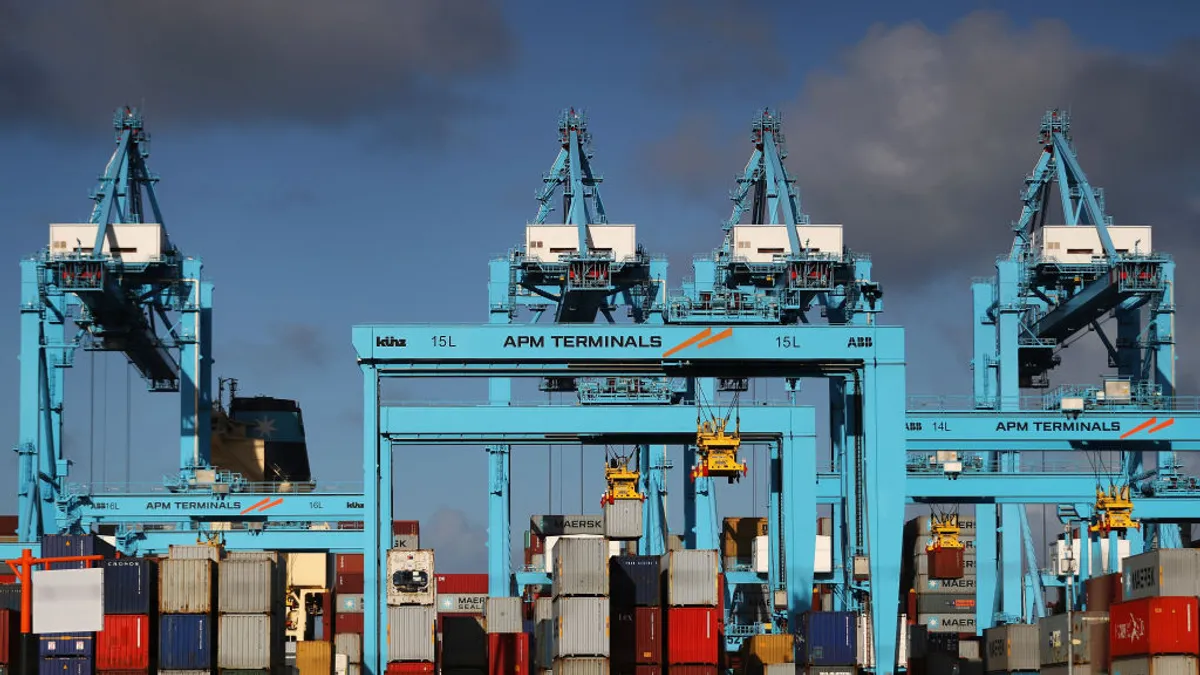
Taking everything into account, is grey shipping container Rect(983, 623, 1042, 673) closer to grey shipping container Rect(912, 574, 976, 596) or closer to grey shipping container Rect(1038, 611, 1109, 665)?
grey shipping container Rect(1038, 611, 1109, 665)

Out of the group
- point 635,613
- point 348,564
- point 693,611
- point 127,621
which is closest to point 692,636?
point 693,611

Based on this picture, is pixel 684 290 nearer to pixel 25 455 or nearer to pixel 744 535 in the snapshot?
pixel 744 535

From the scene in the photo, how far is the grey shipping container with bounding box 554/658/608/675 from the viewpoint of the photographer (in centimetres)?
4622

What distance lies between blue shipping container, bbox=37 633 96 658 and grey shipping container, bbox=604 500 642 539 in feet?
44.2

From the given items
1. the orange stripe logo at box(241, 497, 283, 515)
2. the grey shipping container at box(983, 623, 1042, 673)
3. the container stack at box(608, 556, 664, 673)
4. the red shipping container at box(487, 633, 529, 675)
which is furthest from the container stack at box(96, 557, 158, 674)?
the grey shipping container at box(983, 623, 1042, 673)

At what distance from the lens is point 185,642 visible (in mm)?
46375

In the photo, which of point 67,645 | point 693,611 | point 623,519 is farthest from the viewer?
point 623,519

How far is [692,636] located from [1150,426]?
1677cm

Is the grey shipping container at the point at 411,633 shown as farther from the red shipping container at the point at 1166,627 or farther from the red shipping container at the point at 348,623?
the red shipping container at the point at 348,623

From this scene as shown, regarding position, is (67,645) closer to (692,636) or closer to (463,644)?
(692,636)

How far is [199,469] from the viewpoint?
6688 centimetres

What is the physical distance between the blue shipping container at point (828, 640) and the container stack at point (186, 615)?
14.0 m

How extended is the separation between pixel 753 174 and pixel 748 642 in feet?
82.3

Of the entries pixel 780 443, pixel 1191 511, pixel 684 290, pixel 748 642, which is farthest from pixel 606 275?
pixel 1191 511
